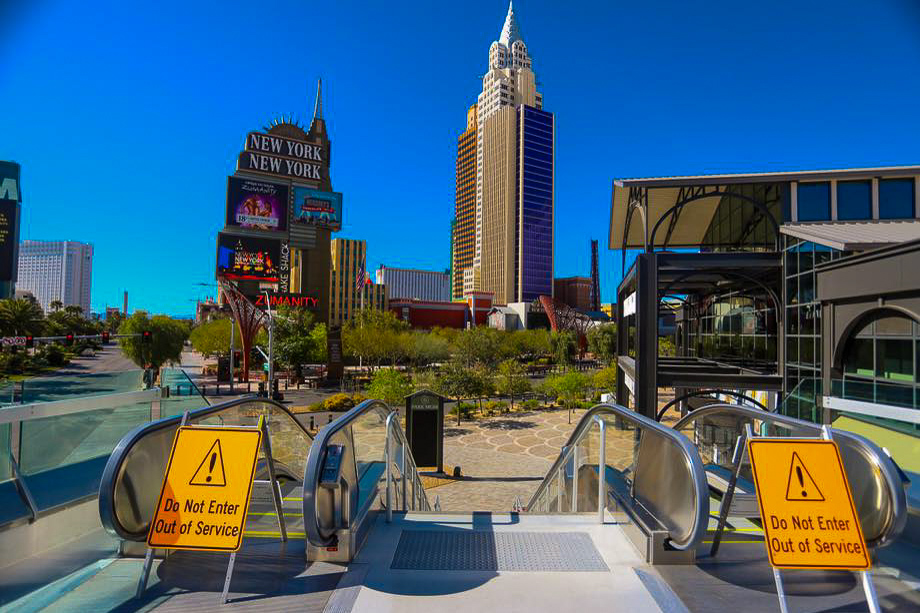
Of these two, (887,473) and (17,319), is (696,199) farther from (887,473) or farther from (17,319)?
(17,319)

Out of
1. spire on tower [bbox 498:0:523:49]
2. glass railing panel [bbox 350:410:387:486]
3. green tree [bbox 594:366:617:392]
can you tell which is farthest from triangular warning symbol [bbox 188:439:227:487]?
spire on tower [bbox 498:0:523:49]

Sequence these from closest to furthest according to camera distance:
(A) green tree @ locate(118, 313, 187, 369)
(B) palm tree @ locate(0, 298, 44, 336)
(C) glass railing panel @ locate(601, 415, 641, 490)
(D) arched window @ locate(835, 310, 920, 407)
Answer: (C) glass railing panel @ locate(601, 415, 641, 490) < (D) arched window @ locate(835, 310, 920, 407) < (A) green tree @ locate(118, 313, 187, 369) < (B) palm tree @ locate(0, 298, 44, 336)

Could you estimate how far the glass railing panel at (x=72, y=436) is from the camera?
459 cm

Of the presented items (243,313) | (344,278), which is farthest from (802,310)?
(344,278)

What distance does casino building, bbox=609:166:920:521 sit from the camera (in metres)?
10.2

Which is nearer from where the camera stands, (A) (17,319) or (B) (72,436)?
(B) (72,436)

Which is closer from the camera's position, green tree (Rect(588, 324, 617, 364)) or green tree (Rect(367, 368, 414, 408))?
green tree (Rect(367, 368, 414, 408))

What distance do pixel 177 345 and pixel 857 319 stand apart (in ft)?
146

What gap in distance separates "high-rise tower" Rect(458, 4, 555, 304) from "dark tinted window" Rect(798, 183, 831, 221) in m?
116

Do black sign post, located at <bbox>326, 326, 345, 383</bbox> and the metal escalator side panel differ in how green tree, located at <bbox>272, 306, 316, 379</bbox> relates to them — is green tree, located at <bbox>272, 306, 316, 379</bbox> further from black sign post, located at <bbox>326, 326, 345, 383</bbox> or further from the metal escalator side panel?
the metal escalator side panel

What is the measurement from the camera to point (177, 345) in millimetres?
40812

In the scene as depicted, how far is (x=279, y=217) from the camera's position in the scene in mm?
58250

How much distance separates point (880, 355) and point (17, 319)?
202 feet

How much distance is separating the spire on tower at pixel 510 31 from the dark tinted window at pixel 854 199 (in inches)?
6580
